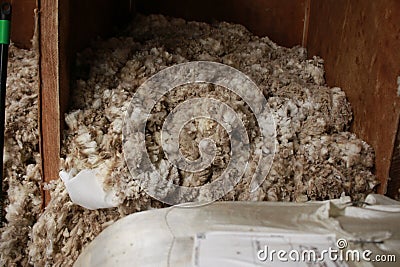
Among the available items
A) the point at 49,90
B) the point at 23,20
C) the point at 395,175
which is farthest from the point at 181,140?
the point at 23,20

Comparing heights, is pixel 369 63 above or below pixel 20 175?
above

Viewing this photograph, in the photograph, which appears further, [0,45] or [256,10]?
[256,10]

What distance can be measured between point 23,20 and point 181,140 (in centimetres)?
73

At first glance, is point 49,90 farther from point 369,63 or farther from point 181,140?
point 369,63

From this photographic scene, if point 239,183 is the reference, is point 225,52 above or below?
above

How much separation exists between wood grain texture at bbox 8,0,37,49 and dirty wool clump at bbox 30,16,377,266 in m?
0.24

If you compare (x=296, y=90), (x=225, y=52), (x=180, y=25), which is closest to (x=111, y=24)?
(x=180, y=25)

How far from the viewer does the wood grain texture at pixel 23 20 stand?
4.93 feet

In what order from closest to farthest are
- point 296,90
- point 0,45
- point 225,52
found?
point 0,45 → point 296,90 → point 225,52

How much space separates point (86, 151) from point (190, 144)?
0.84 feet

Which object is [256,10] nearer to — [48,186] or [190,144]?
[190,144]

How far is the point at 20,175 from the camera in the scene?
47.6 inches

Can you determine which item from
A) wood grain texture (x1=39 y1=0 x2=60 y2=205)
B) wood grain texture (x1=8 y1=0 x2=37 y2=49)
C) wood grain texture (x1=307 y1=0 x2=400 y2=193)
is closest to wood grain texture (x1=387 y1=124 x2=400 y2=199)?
wood grain texture (x1=307 y1=0 x2=400 y2=193)

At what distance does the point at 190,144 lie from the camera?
3.81 ft
